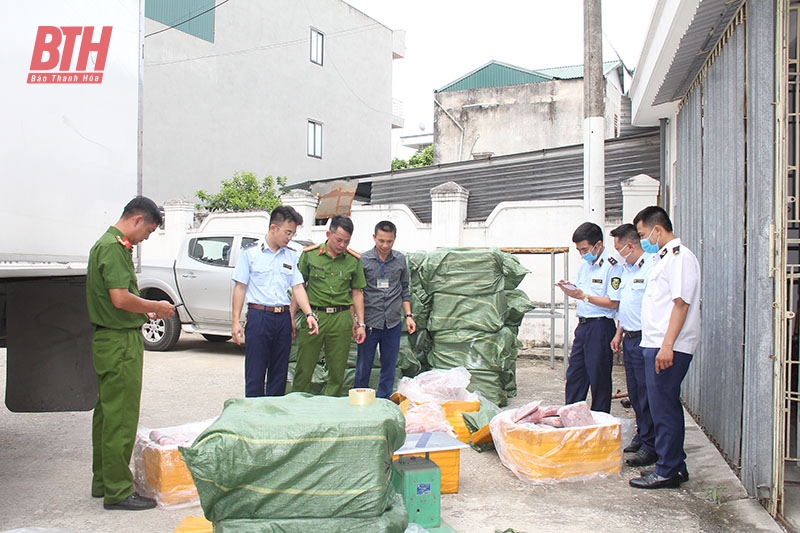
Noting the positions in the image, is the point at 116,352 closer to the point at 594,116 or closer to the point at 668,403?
the point at 668,403

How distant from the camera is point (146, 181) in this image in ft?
60.7

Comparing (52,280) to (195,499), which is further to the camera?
(52,280)

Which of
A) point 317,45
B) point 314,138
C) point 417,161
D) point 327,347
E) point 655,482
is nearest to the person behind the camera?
point 655,482

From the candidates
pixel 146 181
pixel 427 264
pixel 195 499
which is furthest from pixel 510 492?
pixel 146 181

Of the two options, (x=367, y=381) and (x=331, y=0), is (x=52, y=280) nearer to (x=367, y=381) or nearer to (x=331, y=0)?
(x=367, y=381)

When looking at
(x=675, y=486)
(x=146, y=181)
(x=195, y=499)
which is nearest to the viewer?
(x=195, y=499)

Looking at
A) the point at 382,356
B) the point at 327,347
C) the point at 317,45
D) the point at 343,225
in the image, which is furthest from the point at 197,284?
the point at 317,45

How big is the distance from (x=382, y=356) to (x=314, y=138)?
19.7 m

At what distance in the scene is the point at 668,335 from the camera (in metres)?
3.93

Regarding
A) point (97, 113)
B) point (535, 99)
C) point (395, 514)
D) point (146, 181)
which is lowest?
point (395, 514)

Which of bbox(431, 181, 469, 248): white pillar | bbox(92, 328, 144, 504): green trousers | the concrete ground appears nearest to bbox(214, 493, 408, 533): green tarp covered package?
the concrete ground

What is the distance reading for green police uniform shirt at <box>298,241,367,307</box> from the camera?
5461 mm

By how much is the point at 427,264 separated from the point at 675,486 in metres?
3.23
